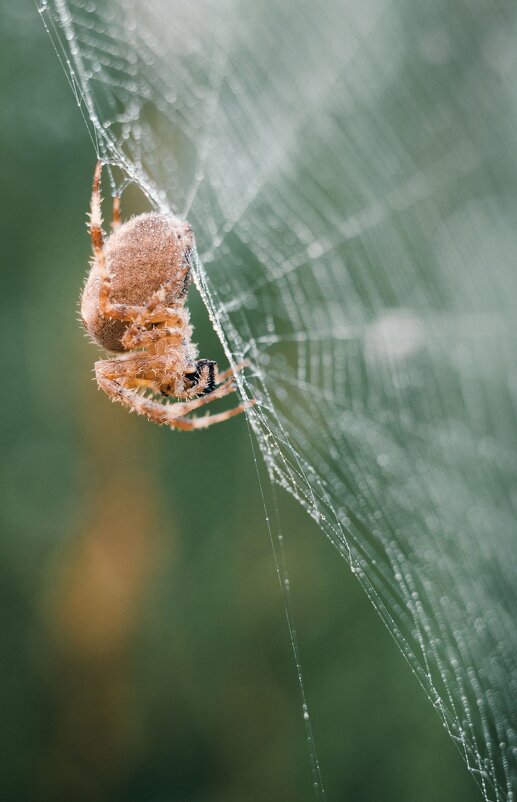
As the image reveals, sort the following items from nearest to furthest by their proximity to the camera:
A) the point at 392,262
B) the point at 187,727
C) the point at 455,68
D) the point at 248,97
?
the point at 248,97, the point at 187,727, the point at 455,68, the point at 392,262

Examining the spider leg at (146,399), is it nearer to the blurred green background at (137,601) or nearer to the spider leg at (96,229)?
the spider leg at (96,229)

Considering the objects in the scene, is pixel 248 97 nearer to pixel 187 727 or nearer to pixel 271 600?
pixel 271 600

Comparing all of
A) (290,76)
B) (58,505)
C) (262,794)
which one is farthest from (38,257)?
A: (262,794)

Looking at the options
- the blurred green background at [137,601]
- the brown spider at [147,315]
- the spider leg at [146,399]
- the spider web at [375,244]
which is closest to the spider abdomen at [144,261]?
the brown spider at [147,315]

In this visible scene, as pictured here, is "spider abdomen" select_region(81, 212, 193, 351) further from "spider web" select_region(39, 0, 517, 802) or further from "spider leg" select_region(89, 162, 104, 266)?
"spider web" select_region(39, 0, 517, 802)

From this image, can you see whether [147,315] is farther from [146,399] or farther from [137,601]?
[137,601]

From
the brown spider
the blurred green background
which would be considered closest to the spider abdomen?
the brown spider
